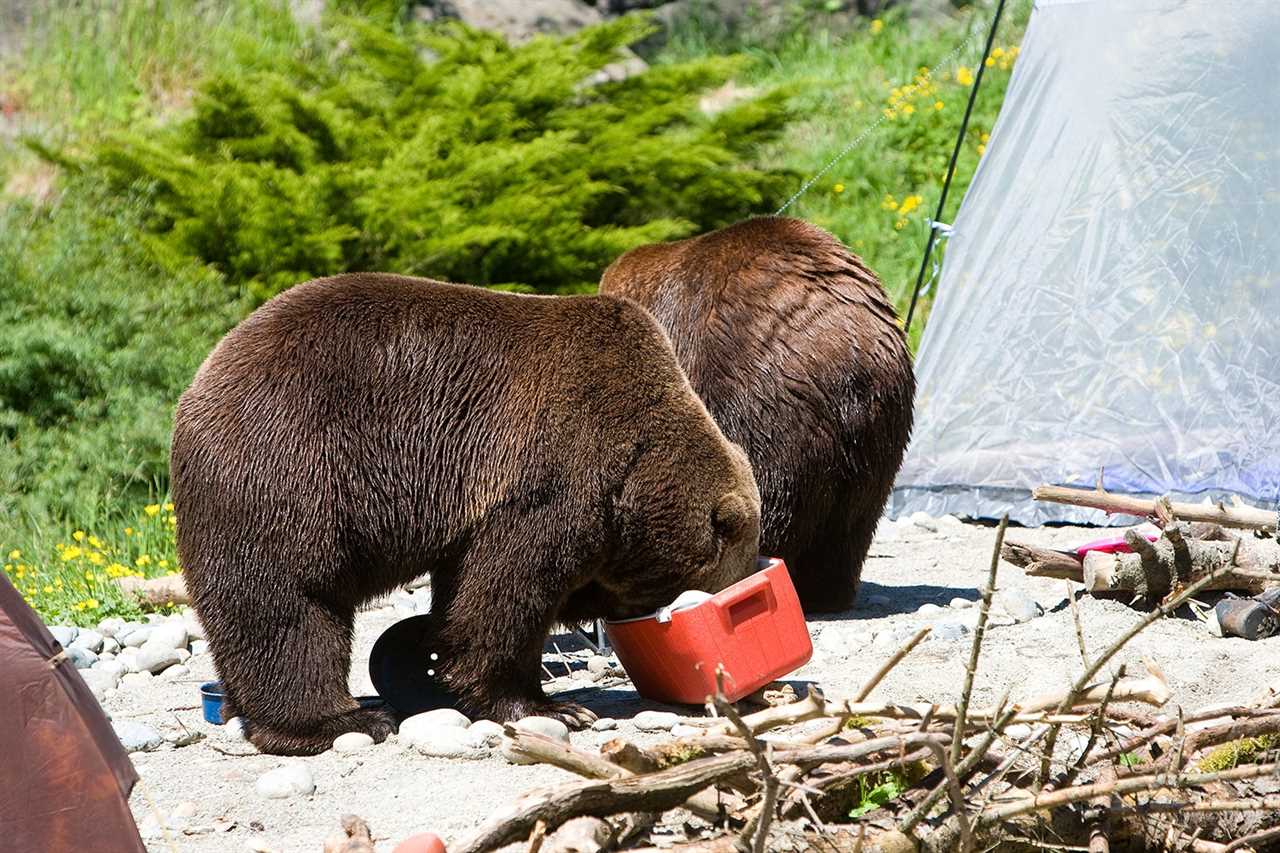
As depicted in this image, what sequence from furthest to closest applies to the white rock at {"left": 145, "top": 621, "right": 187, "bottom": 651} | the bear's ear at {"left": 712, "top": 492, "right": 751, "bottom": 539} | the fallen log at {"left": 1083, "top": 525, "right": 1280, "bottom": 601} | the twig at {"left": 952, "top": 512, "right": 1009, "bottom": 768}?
1. the white rock at {"left": 145, "top": 621, "right": 187, "bottom": 651}
2. the fallen log at {"left": 1083, "top": 525, "right": 1280, "bottom": 601}
3. the bear's ear at {"left": 712, "top": 492, "right": 751, "bottom": 539}
4. the twig at {"left": 952, "top": 512, "right": 1009, "bottom": 768}

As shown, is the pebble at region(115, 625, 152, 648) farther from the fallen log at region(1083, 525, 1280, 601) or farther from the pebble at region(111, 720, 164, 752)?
the fallen log at region(1083, 525, 1280, 601)

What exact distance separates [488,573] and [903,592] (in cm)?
277

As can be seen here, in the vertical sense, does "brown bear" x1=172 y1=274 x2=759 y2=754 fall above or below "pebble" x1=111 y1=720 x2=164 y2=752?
Answer: above

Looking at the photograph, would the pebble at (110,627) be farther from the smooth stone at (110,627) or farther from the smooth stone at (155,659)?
the smooth stone at (155,659)

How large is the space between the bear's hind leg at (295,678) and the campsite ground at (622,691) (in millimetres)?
83

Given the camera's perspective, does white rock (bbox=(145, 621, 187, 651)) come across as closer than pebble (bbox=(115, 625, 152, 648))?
Yes

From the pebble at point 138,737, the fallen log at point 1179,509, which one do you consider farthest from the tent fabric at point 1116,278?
the pebble at point 138,737

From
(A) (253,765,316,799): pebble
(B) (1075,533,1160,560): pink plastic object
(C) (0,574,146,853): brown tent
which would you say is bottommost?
(B) (1075,533,1160,560): pink plastic object

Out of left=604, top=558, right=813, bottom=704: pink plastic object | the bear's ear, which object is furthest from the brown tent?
the bear's ear

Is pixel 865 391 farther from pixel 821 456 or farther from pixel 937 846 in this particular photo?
pixel 937 846

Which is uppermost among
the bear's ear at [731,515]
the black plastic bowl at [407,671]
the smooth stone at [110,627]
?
the bear's ear at [731,515]

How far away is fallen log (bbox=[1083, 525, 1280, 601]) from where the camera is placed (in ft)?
18.9

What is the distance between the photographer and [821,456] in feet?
20.4

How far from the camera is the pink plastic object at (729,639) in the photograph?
15.7ft
